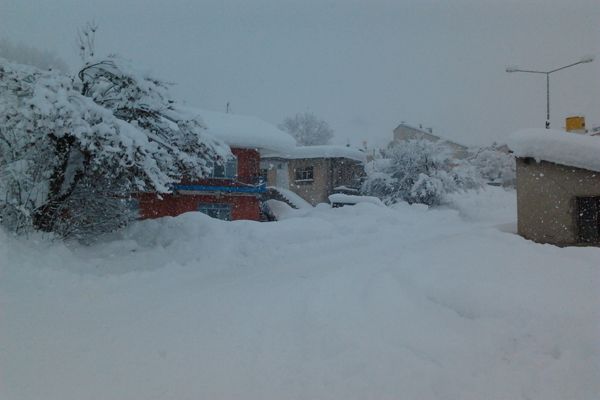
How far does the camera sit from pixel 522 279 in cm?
562

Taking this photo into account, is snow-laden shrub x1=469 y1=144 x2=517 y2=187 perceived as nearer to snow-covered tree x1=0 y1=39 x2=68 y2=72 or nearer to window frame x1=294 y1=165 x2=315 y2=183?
window frame x1=294 y1=165 x2=315 y2=183

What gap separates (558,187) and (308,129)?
4550cm

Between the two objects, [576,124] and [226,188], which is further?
[226,188]

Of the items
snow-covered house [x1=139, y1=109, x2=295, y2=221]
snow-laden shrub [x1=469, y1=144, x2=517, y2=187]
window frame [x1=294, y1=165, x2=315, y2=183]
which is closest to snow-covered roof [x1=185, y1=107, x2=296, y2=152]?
snow-covered house [x1=139, y1=109, x2=295, y2=221]

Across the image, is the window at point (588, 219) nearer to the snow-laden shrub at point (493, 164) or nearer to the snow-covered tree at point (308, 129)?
the snow-laden shrub at point (493, 164)

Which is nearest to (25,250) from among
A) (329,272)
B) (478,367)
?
(329,272)

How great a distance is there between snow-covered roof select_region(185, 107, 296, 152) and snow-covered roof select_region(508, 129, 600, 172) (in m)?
12.1

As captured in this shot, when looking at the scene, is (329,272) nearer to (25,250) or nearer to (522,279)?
(522,279)

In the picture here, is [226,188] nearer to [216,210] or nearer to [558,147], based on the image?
[216,210]

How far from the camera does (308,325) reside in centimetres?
467

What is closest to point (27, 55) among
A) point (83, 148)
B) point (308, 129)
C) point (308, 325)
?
point (83, 148)

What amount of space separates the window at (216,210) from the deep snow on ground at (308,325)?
432 inches

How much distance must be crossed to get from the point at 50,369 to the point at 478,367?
13.1ft

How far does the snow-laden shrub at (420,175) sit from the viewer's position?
77.1 ft
